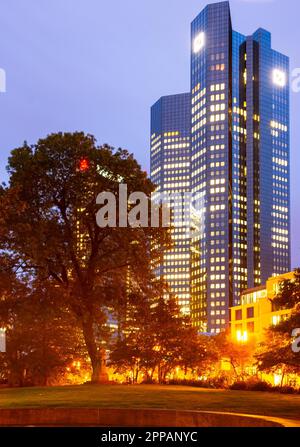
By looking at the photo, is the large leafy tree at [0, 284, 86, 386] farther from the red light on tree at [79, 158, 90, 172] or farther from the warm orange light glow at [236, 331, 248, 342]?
the warm orange light glow at [236, 331, 248, 342]

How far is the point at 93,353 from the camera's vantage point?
46.8 m

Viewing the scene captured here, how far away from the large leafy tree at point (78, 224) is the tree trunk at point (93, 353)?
2.7 inches

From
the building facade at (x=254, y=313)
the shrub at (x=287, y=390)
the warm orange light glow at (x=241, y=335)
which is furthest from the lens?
the warm orange light glow at (x=241, y=335)

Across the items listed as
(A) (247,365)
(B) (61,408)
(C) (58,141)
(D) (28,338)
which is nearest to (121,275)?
(C) (58,141)

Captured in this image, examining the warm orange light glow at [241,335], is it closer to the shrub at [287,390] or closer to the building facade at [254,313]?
the building facade at [254,313]

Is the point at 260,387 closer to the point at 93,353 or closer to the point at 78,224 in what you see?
the point at 93,353

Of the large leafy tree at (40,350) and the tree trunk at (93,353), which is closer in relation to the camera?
the tree trunk at (93,353)

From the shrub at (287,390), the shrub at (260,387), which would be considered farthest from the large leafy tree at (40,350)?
the shrub at (287,390)

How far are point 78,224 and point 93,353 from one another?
29.8ft

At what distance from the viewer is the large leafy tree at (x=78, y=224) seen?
146 feet

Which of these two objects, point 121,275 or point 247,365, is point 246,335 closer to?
point 247,365

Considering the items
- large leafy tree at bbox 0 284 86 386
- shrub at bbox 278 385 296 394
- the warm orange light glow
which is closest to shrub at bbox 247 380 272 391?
shrub at bbox 278 385 296 394

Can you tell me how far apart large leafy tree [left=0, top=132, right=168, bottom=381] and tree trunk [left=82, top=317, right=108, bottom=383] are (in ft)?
0.23

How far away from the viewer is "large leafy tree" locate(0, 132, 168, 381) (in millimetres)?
44406
